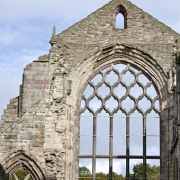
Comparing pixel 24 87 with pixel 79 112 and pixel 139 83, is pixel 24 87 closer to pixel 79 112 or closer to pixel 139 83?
pixel 79 112

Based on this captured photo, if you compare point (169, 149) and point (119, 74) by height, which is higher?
point (119, 74)

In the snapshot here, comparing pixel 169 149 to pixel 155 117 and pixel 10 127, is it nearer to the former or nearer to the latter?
pixel 155 117

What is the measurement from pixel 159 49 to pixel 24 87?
3.87 m

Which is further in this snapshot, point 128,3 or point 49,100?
point 128,3

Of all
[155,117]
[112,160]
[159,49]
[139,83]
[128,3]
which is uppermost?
[128,3]

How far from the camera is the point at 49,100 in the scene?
571 inches

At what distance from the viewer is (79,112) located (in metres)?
14.8

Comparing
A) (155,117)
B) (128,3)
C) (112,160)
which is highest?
(128,3)

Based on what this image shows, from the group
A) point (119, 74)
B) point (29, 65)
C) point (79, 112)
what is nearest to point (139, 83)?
point (119, 74)

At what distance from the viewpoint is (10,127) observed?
1403cm

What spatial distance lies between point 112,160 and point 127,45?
10.5 feet

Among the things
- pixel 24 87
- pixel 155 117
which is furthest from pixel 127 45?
pixel 24 87

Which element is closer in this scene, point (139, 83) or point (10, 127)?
point (10, 127)

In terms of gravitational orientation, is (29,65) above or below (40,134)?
above
